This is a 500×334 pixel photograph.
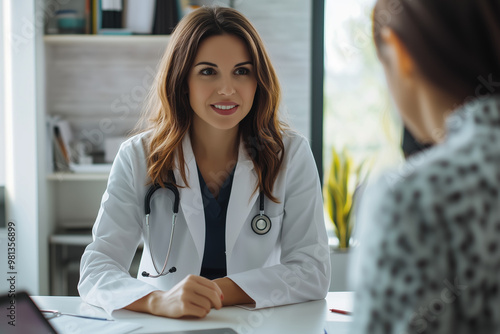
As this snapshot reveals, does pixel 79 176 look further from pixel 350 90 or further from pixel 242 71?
pixel 350 90

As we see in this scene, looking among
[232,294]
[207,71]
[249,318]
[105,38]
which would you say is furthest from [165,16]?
[249,318]

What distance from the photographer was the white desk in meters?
1.15

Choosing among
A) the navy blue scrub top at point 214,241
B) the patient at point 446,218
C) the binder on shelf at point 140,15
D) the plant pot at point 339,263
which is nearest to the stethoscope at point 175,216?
the navy blue scrub top at point 214,241

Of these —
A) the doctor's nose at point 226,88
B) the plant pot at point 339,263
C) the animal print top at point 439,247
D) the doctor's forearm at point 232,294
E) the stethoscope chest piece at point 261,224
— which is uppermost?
the doctor's nose at point 226,88

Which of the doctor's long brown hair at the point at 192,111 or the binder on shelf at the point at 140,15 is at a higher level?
the binder on shelf at the point at 140,15

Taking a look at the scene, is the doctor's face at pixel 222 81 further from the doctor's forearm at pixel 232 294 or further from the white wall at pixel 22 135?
the white wall at pixel 22 135

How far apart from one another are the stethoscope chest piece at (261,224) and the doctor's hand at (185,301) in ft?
1.20

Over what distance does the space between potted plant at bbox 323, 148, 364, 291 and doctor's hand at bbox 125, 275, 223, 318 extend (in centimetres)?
174

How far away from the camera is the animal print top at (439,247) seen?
21.7 inches

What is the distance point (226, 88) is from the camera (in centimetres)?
157

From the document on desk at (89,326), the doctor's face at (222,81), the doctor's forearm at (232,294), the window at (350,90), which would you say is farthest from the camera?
the window at (350,90)

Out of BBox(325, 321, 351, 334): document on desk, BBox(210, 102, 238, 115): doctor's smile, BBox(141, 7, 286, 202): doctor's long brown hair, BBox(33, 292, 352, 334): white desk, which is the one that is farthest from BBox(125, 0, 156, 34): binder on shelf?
BBox(325, 321, 351, 334): document on desk

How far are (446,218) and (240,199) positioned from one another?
3.60 ft

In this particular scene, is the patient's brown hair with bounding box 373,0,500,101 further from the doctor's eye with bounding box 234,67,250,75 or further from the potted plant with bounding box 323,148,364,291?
the potted plant with bounding box 323,148,364,291
